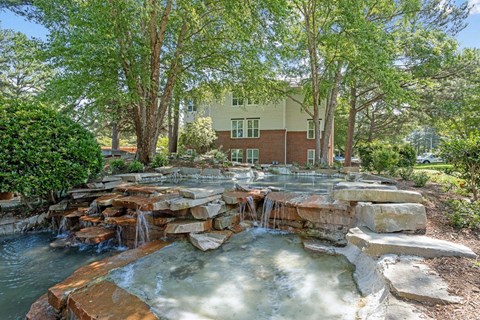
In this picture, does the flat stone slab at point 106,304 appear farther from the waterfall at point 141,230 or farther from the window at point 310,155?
the window at point 310,155

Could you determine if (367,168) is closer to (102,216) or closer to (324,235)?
(324,235)

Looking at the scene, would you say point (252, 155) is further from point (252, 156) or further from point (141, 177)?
point (141, 177)

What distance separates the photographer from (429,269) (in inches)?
97.9

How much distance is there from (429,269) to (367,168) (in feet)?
41.1

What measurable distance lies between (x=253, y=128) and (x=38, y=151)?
15.8 meters

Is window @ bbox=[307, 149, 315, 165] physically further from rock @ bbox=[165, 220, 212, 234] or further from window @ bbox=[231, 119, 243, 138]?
rock @ bbox=[165, 220, 212, 234]

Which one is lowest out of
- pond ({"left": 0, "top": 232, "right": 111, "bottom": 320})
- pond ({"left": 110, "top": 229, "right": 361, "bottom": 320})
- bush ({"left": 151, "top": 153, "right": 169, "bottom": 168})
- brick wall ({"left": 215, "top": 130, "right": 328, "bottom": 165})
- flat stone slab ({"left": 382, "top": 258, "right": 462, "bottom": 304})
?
pond ({"left": 0, "top": 232, "right": 111, "bottom": 320})

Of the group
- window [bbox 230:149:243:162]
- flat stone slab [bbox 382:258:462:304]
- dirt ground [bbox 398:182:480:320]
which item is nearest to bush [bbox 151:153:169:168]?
dirt ground [bbox 398:182:480:320]

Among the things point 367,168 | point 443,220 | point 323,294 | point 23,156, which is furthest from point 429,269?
point 367,168

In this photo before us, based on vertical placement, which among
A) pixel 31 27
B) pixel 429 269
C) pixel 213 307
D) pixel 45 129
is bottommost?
pixel 213 307

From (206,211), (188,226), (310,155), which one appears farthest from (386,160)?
(188,226)

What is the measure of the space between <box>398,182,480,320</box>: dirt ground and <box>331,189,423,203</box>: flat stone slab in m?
0.44

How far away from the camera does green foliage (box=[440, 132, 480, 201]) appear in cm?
484

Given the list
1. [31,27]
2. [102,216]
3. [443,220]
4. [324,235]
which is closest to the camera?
[443,220]
